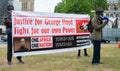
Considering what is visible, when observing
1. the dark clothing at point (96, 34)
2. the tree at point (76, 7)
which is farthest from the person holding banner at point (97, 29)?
the tree at point (76, 7)

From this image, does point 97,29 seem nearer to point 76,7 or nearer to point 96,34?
point 96,34

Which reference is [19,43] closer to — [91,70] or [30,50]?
[30,50]

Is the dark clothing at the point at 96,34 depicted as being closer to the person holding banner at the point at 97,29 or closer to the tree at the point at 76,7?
the person holding banner at the point at 97,29

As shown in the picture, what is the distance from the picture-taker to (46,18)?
12.8 meters

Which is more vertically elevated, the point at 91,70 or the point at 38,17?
the point at 38,17

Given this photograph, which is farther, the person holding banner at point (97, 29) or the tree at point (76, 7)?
the tree at point (76, 7)

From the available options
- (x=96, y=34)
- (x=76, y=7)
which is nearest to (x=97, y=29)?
(x=96, y=34)

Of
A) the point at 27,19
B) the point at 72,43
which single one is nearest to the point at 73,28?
the point at 72,43

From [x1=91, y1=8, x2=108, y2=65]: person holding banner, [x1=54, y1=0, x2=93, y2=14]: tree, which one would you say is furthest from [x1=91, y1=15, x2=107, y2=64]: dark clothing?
[x1=54, y1=0, x2=93, y2=14]: tree

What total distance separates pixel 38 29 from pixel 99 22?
2059 mm

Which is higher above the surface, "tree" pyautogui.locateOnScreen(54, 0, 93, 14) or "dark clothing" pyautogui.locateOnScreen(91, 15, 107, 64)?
"tree" pyautogui.locateOnScreen(54, 0, 93, 14)

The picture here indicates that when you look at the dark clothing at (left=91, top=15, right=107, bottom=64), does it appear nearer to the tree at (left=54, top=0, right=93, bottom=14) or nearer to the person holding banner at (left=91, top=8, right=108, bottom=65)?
the person holding banner at (left=91, top=8, right=108, bottom=65)

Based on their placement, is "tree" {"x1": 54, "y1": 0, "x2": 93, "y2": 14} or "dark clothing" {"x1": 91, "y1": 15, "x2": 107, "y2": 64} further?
"tree" {"x1": 54, "y1": 0, "x2": 93, "y2": 14}

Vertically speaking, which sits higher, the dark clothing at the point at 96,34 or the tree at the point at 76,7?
the tree at the point at 76,7
